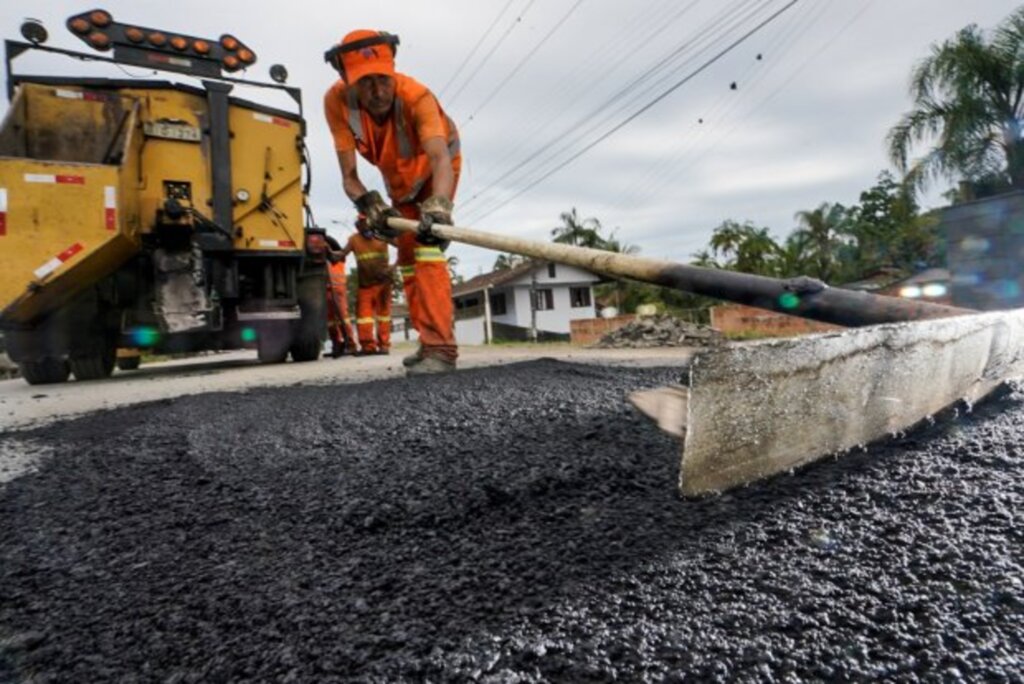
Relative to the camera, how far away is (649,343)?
32.7 ft

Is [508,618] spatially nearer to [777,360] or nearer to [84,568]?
[777,360]

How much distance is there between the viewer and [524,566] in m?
0.87

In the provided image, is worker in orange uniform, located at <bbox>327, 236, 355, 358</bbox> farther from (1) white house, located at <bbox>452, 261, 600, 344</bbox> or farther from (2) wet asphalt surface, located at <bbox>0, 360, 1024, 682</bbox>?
(1) white house, located at <bbox>452, 261, 600, 344</bbox>

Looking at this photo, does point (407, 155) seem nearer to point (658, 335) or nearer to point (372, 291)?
point (372, 291)

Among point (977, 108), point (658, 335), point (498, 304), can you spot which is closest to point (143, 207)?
point (658, 335)

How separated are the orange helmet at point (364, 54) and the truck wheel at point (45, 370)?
3.67m

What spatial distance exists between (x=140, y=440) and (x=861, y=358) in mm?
1973

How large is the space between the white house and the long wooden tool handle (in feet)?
89.6

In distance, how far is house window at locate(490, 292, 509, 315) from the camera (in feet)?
105

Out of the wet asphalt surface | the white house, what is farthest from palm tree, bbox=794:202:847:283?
the wet asphalt surface

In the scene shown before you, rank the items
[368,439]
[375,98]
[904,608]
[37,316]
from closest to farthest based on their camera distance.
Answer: [904,608], [368,439], [375,98], [37,316]

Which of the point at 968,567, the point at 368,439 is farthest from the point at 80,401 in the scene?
the point at 968,567

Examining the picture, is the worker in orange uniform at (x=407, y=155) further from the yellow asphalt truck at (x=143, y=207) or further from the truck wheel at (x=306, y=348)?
the truck wheel at (x=306, y=348)

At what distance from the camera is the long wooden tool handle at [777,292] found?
152cm
